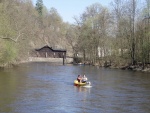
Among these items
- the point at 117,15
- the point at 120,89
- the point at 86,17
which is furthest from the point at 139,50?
the point at 120,89

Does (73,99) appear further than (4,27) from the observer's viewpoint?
No

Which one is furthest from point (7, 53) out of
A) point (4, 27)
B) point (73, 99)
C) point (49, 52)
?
point (49, 52)

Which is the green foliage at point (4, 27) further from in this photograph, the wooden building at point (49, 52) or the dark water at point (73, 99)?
the wooden building at point (49, 52)

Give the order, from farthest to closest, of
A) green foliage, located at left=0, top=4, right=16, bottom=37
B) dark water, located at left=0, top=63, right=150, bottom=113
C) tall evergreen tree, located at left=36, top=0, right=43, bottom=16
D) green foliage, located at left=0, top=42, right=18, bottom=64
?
1. tall evergreen tree, located at left=36, top=0, right=43, bottom=16
2. green foliage, located at left=0, top=42, right=18, bottom=64
3. green foliage, located at left=0, top=4, right=16, bottom=37
4. dark water, located at left=0, top=63, right=150, bottom=113

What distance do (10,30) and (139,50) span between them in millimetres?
30462

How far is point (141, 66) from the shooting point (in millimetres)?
72000

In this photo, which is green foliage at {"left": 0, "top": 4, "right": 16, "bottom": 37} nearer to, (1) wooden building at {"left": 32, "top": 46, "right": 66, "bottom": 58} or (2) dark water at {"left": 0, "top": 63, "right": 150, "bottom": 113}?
(2) dark water at {"left": 0, "top": 63, "right": 150, "bottom": 113}

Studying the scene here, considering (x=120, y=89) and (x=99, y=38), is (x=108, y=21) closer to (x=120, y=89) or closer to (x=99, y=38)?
(x=99, y=38)

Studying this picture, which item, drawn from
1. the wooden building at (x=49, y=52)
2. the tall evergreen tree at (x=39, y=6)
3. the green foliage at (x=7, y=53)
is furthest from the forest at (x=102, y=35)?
the tall evergreen tree at (x=39, y=6)

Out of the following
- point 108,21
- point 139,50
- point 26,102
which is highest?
point 108,21

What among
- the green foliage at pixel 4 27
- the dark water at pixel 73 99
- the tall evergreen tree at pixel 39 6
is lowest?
the dark water at pixel 73 99

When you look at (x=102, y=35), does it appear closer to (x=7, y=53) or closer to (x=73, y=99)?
(x=7, y=53)

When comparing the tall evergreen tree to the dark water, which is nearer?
the dark water

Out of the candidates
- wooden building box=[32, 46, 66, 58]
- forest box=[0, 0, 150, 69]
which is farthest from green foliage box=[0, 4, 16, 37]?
wooden building box=[32, 46, 66, 58]
